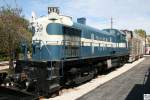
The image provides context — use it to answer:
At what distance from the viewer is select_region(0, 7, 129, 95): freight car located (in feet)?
47.7

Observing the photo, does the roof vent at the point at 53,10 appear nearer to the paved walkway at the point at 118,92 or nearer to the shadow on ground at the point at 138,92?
the paved walkway at the point at 118,92

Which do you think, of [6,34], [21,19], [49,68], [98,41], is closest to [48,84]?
[49,68]

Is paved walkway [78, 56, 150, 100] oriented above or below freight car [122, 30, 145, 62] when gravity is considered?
below

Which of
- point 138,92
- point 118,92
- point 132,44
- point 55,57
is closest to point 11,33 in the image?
point 55,57

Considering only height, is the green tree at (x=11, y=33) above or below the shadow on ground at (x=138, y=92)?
above

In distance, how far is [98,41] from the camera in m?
23.5

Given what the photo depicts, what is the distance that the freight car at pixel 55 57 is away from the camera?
14.5 meters

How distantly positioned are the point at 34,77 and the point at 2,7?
16888 mm

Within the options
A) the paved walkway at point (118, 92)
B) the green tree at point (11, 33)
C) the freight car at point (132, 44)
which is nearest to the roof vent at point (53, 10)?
the paved walkway at point (118, 92)

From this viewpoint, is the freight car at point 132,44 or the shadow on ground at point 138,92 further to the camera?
the freight car at point 132,44

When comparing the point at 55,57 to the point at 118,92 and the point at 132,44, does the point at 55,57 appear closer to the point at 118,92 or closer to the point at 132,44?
the point at 118,92

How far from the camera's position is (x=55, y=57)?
16.0 m

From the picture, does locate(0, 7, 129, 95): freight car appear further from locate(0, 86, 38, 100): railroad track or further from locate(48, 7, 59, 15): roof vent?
locate(0, 86, 38, 100): railroad track

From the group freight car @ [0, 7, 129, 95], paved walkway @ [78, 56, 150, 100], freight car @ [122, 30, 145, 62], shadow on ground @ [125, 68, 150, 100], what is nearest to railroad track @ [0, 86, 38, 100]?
freight car @ [0, 7, 129, 95]
